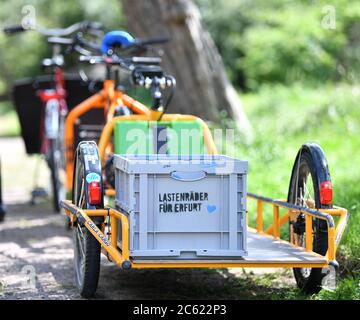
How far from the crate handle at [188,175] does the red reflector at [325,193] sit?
0.71 metres

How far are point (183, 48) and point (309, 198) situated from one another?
5.73m

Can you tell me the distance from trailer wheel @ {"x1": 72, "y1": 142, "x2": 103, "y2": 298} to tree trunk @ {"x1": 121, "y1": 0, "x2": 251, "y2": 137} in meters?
5.48

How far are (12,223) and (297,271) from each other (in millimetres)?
3958

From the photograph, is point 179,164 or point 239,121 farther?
point 239,121

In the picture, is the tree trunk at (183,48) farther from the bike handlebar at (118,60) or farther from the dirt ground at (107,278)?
the bike handlebar at (118,60)

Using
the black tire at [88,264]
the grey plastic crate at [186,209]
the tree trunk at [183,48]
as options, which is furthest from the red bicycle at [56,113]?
the grey plastic crate at [186,209]

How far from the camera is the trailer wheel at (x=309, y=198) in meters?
4.98

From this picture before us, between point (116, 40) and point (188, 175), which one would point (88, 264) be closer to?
point (188, 175)

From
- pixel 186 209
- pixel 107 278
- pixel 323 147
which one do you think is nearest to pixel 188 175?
pixel 186 209

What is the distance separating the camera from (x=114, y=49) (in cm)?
732

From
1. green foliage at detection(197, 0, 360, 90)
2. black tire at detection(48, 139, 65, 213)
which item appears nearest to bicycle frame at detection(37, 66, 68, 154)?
black tire at detection(48, 139, 65, 213)

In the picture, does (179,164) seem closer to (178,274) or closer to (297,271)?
(297,271)
